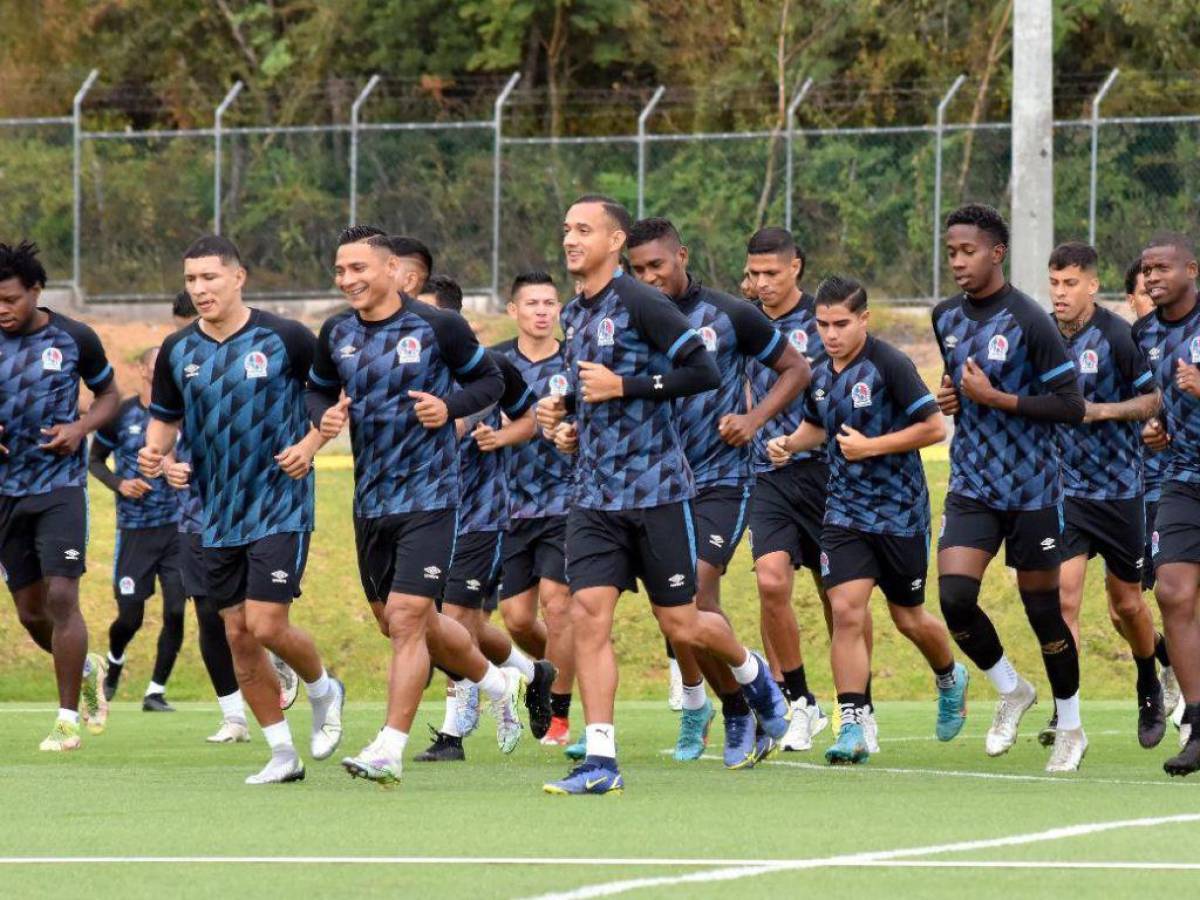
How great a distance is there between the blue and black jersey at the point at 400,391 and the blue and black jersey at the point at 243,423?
0.55 ft

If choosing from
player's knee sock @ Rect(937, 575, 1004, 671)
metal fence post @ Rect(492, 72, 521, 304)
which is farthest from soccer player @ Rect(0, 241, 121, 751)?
metal fence post @ Rect(492, 72, 521, 304)

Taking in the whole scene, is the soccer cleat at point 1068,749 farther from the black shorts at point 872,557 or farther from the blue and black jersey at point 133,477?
the blue and black jersey at point 133,477

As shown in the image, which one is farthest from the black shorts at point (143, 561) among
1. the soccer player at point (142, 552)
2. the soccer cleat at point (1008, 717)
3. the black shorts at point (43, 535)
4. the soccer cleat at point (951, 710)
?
the soccer cleat at point (1008, 717)

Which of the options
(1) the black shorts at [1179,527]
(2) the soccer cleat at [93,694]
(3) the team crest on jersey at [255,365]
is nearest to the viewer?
(3) the team crest on jersey at [255,365]

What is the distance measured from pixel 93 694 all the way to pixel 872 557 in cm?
477

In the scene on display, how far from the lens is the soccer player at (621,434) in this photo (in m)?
9.77

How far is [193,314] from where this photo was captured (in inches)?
599

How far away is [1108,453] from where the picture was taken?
12.9 m

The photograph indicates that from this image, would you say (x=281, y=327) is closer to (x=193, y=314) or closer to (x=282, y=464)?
(x=282, y=464)

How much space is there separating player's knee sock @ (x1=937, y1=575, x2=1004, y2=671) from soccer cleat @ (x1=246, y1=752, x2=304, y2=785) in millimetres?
3006

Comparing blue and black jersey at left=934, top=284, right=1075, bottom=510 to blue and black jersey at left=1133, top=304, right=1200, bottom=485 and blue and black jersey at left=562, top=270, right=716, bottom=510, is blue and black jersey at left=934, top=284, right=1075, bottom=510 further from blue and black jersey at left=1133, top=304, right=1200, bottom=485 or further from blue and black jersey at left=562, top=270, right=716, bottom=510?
blue and black jersey at left=562, top=270, right=716, bottom=510

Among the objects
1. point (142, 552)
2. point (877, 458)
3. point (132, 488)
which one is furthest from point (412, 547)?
point (142, 552)

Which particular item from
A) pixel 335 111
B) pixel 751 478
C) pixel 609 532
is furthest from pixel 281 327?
pixel 335 111

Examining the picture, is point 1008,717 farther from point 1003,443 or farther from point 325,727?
point 325,727
